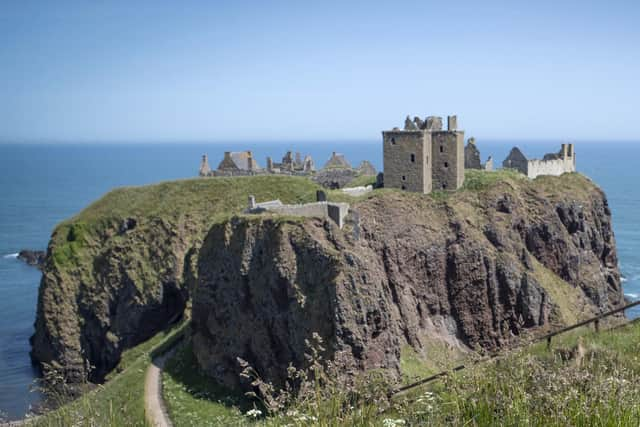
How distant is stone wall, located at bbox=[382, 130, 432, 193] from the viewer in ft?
151

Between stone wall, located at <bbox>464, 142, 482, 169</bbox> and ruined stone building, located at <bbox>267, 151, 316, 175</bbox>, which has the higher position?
stone wall, located at <bbox>464, 142, 482, 169</bbox>

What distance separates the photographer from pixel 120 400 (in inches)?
516

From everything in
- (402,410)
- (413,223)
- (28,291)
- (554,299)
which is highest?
(402,410)

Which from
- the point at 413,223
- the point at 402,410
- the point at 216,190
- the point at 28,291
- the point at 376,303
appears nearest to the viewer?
the point at 402,410

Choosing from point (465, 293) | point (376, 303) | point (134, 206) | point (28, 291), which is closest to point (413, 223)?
point (465, 293)

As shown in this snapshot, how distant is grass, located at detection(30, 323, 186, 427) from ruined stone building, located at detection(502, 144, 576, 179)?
32225 millimetres

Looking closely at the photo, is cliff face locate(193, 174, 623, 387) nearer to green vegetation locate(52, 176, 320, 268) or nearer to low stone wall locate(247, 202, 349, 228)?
low stone wall locate(247, 202, 349, 228)

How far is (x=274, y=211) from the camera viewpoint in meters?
38.7

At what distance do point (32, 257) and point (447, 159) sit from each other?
74980mm

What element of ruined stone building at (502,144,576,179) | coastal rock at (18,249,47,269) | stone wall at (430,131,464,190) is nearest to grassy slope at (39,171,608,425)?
stone wall at (430,131,464,190)

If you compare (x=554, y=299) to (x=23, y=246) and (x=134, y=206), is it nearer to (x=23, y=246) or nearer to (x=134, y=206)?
(x=134, y=206)

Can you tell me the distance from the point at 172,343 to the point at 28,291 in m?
43.6

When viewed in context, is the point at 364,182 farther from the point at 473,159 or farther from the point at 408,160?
the point at 473,159

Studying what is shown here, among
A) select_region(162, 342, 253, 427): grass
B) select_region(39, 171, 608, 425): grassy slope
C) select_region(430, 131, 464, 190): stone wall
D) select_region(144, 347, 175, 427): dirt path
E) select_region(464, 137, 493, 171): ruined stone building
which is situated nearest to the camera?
select_region(144, 347, 175, 427): dirt path
